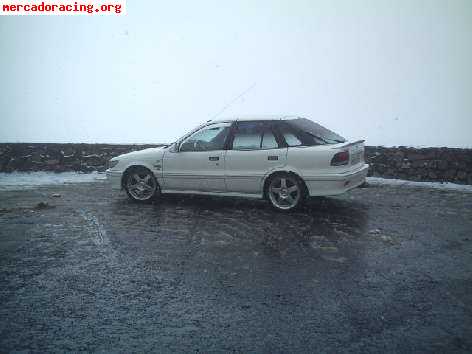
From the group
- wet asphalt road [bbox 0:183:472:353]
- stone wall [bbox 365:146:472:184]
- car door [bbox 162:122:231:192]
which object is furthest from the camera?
stone wall [bbox 365:146:472:184]

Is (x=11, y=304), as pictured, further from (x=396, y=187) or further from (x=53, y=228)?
(x=396, y=187)

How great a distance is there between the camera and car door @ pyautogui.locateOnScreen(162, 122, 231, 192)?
272 inches

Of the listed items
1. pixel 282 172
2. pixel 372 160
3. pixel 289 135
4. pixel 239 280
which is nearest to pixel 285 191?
pixel 282 172

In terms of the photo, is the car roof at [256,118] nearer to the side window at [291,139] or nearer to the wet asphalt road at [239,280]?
the side window at [291,139]

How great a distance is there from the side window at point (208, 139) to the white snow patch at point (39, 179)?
4.33 metres

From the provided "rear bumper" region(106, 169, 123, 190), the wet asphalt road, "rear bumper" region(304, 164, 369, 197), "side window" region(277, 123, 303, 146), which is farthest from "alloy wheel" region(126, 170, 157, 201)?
"rear bumper" region(304, 164, 369, 197)

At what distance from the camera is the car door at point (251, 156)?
21.3 feet

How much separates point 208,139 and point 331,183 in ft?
7.33

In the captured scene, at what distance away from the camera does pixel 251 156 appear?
6.63m

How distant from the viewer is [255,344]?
2752 millimetres

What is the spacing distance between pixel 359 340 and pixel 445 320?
0.73 meters

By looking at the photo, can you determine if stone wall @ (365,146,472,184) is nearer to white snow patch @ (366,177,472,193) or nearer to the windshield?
white snow patch @ (366,177,472,193)

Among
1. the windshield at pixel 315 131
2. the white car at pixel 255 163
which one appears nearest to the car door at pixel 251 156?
the white car at pixel 255 163

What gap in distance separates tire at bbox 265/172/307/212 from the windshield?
710 mm
